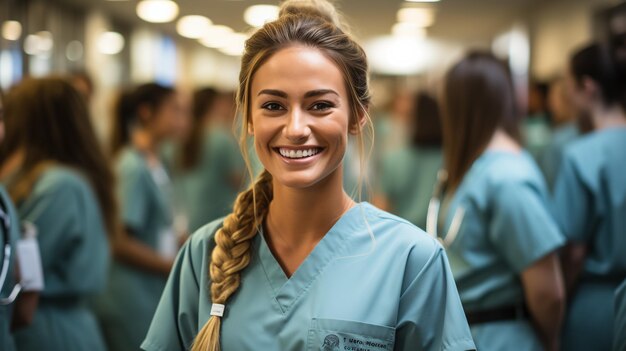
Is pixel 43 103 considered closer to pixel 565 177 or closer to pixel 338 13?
pixel 338 13

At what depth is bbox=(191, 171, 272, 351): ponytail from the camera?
1.36 m

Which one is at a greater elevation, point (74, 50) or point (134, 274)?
point (74, 50)

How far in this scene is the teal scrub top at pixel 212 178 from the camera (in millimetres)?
4555

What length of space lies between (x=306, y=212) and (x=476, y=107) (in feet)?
3.15

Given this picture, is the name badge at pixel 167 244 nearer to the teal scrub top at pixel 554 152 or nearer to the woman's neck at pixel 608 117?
the woman's neck at pixel 608 117

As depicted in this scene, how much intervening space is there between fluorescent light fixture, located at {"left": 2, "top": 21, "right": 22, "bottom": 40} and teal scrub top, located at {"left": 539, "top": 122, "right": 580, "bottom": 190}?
4148 mm

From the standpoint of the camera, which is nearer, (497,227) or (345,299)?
(345,299)

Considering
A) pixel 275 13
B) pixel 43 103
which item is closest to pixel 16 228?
pixel 43 103

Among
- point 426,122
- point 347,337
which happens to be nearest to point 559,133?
point 426,122

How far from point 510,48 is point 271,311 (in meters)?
9.48

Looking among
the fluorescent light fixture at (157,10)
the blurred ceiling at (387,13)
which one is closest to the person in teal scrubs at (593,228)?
the blurred ceiling at (387,13)

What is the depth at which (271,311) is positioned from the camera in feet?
4.45

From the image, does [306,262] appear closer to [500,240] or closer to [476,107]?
[500,240]

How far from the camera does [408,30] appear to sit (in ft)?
28.7
